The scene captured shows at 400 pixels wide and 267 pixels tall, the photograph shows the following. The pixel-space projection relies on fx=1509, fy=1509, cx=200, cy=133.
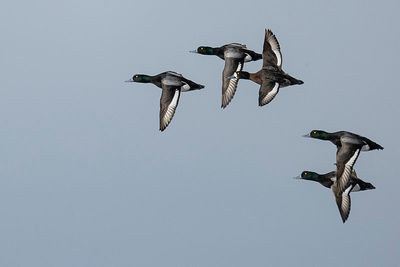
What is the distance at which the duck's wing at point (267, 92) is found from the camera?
6544 cm

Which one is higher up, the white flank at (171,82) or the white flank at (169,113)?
the white flank at (171,82)

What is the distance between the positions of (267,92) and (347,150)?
554 cm

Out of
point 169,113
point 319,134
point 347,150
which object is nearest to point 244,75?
point 169,113

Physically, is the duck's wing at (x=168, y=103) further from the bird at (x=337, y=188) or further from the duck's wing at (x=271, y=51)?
the bird at (x=337, y=188)

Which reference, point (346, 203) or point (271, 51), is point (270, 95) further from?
point (346, 203)

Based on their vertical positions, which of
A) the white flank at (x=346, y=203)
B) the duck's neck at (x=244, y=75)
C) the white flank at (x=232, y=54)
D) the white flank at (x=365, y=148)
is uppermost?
the white flank at (x=232, y=54)

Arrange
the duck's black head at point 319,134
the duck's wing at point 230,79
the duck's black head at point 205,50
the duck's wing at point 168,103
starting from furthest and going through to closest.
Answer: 1. the duck's black head at point 205,50
2. the duck's wing at point 230,79
3. the duck's wing at point 168,103
4. the duck's black head at point 319,134

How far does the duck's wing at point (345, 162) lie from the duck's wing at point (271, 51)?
22.6 ft

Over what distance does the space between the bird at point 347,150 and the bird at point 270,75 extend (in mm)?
3687

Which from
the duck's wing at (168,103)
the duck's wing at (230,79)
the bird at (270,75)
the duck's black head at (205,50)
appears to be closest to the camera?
the bird at (270,75)

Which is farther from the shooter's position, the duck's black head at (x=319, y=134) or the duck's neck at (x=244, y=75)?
the duck's neck at (x=244, y=75)

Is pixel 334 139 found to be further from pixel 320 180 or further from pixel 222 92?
pixel 222 92

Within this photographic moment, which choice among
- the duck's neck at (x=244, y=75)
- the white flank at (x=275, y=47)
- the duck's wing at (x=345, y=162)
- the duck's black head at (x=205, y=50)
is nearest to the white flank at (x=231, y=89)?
the duck's neck at (x=244, y=75)

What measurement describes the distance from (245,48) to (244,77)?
2.40m
